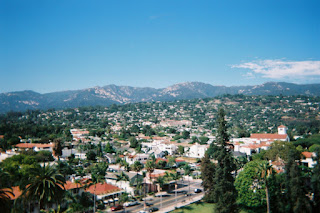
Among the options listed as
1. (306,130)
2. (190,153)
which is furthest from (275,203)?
(306,130)

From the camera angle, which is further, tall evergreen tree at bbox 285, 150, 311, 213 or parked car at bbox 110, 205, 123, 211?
parked car at bbox 110, 205, 123, 211

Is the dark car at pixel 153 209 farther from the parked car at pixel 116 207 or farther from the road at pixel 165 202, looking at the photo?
the parked car at pixel 116 207

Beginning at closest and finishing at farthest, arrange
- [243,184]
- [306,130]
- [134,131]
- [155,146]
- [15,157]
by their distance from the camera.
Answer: [243,184] < [15,157] < [155,146] < [306,130] < [134,131]

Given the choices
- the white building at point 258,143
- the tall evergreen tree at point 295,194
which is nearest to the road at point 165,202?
the tall evergreen tree at point 295,194

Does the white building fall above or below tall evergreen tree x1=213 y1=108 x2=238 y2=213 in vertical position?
below

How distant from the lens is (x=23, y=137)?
316 ft

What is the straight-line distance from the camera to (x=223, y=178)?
30.8 meters

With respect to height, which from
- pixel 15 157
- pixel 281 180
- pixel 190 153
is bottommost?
pixel 190 153

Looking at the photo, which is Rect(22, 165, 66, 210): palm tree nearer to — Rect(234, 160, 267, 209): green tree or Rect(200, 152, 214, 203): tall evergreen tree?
Rect(234, 160, 267, 209): green tree

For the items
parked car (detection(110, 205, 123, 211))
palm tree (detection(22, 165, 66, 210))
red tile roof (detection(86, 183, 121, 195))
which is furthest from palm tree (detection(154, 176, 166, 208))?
palm tree (detection(22, 165, 66, 210))

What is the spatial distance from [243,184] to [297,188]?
6.19 metres

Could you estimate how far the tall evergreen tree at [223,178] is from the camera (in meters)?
29.9

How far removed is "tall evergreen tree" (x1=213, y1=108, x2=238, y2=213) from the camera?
1178 inches

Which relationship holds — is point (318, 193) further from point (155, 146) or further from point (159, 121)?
point (159, 121)
